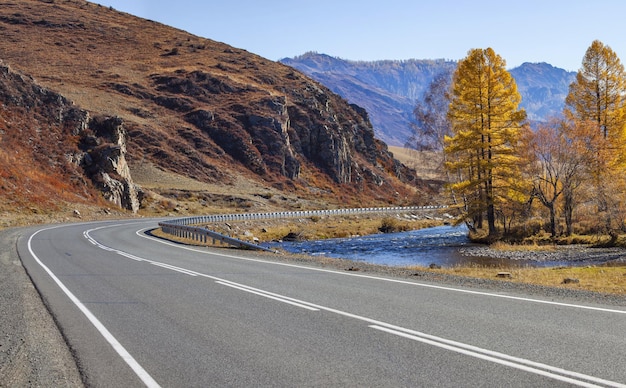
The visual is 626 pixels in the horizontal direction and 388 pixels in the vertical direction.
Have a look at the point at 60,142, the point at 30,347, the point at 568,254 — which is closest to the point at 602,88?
the point at 568,254

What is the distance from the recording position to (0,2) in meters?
134

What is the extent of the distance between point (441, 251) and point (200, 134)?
66.3 m

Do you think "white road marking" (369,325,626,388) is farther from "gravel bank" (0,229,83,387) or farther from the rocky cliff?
the rocky cliff

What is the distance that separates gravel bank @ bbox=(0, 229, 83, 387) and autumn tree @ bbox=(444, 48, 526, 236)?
1058 inches

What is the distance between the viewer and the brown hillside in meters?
82.4

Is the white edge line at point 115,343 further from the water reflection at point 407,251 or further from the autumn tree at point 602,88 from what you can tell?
the autumn tree at point 602,88

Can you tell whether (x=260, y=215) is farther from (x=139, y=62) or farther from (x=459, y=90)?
(x=139, y=62)

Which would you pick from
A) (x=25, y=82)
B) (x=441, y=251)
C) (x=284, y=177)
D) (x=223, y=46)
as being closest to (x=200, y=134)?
(x=284, y=177)

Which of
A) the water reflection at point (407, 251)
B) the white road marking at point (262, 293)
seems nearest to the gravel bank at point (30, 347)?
the white road marking at point (262, 293)

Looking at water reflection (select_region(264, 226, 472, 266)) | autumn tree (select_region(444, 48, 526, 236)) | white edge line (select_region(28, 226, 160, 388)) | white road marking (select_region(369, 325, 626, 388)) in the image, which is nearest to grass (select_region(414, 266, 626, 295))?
white road marking (select_region(369, 325, 626, 388))

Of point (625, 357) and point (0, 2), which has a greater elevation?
point (0, 2)

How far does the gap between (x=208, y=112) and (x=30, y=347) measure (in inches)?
3481

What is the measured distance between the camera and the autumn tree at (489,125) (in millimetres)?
32281

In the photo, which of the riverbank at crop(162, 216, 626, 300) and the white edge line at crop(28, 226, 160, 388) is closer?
the white edge line at crop(28, 226, 160, 388)
